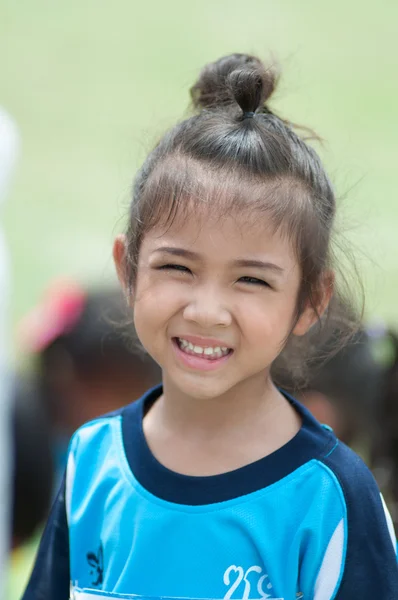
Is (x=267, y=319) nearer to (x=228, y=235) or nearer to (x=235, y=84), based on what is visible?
(x=228, y=235)

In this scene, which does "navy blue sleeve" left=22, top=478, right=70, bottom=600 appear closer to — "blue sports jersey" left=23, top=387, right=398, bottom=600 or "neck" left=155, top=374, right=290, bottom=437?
"blue sports jersey" left=23, top=387, right=398, bottom=600

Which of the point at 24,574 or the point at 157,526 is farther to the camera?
the point at 24,574

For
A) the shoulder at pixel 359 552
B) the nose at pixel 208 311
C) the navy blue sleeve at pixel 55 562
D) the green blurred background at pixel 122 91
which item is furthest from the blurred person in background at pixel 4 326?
the green blurred background at pixel 122 91

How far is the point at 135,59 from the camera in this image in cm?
1130

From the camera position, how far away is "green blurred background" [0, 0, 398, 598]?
7640 millimetres

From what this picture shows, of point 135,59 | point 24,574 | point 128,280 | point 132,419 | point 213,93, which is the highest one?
point 135,59

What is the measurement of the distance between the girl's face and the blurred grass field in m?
4.16

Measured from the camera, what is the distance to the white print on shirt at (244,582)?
1.99 m

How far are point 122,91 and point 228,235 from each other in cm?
884

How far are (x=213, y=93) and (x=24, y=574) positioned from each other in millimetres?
2422

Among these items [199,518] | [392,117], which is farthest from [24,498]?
[392,117]

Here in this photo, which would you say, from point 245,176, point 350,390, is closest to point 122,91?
point 350,390

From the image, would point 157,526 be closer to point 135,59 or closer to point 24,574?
point 24,574

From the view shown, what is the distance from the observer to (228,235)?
1.95m
